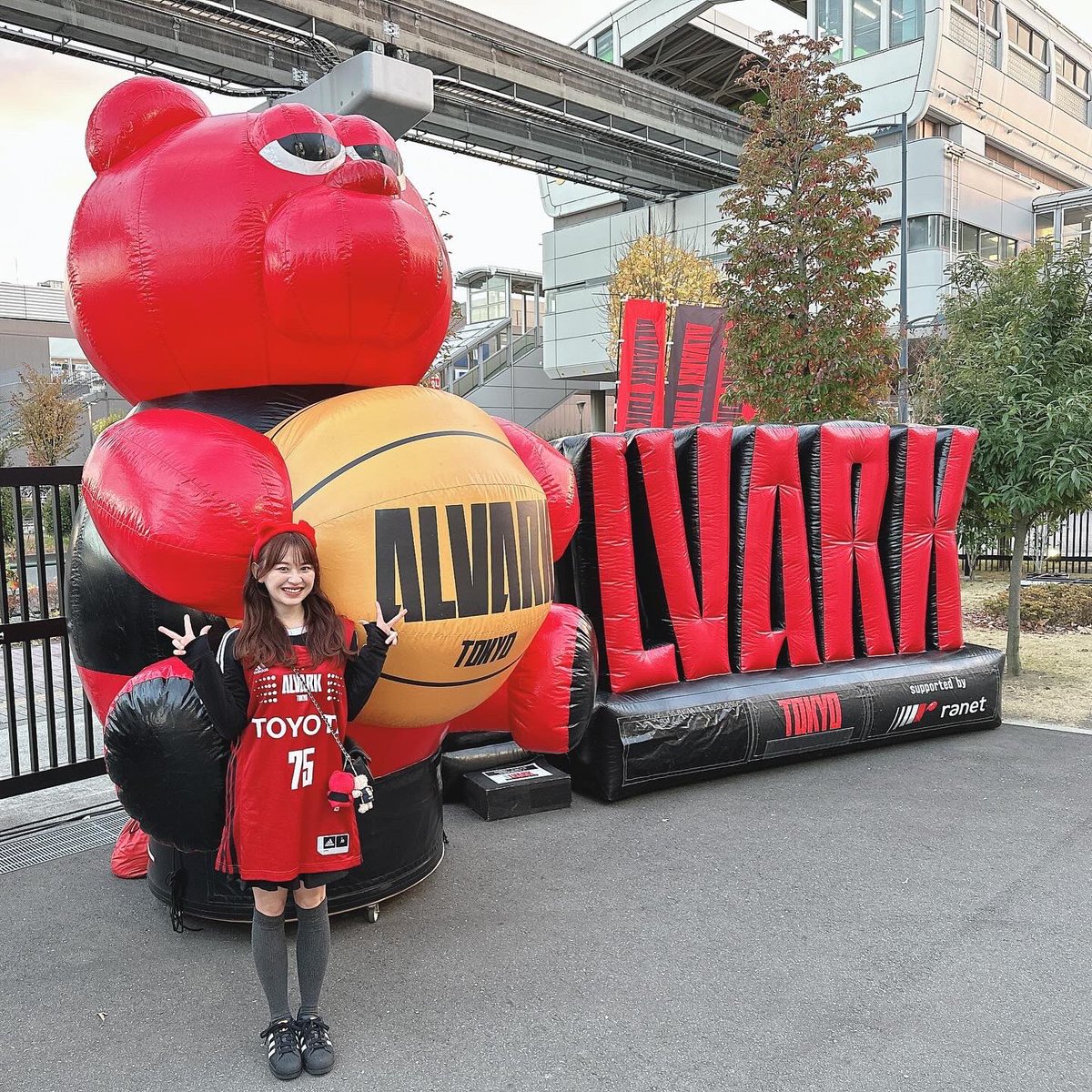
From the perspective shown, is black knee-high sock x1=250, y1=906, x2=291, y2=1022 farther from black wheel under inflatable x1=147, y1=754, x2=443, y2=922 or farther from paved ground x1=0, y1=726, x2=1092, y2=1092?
black wheel under inflatable x1=147, y1=754, x2=443, y2=922

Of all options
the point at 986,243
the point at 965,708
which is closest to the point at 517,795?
the point at 965,708

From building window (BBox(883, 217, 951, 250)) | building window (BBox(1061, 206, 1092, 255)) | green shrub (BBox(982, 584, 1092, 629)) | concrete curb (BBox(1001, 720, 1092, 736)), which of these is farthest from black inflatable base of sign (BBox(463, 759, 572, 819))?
building window (BBox(1061, 206, 1092, 255))

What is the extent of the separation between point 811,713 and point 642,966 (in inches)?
112

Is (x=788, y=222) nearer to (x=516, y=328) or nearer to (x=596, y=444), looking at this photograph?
(x=596, y=444)

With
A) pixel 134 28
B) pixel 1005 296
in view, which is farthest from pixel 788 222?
pixel 134 28

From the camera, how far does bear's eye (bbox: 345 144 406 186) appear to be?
3580 mm

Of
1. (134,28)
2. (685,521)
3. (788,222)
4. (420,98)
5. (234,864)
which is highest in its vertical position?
(134,28)

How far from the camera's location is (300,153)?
135 inches

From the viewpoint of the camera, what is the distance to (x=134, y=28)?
50.5 feet

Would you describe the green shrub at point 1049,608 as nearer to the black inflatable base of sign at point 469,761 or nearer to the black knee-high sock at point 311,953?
the black inflatable base of sign at point 469,761

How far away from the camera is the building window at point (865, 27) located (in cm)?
2738

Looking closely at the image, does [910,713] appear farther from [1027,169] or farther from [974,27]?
[1027,169]

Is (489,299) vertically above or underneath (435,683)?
above

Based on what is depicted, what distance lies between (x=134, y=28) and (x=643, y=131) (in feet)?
47.1
